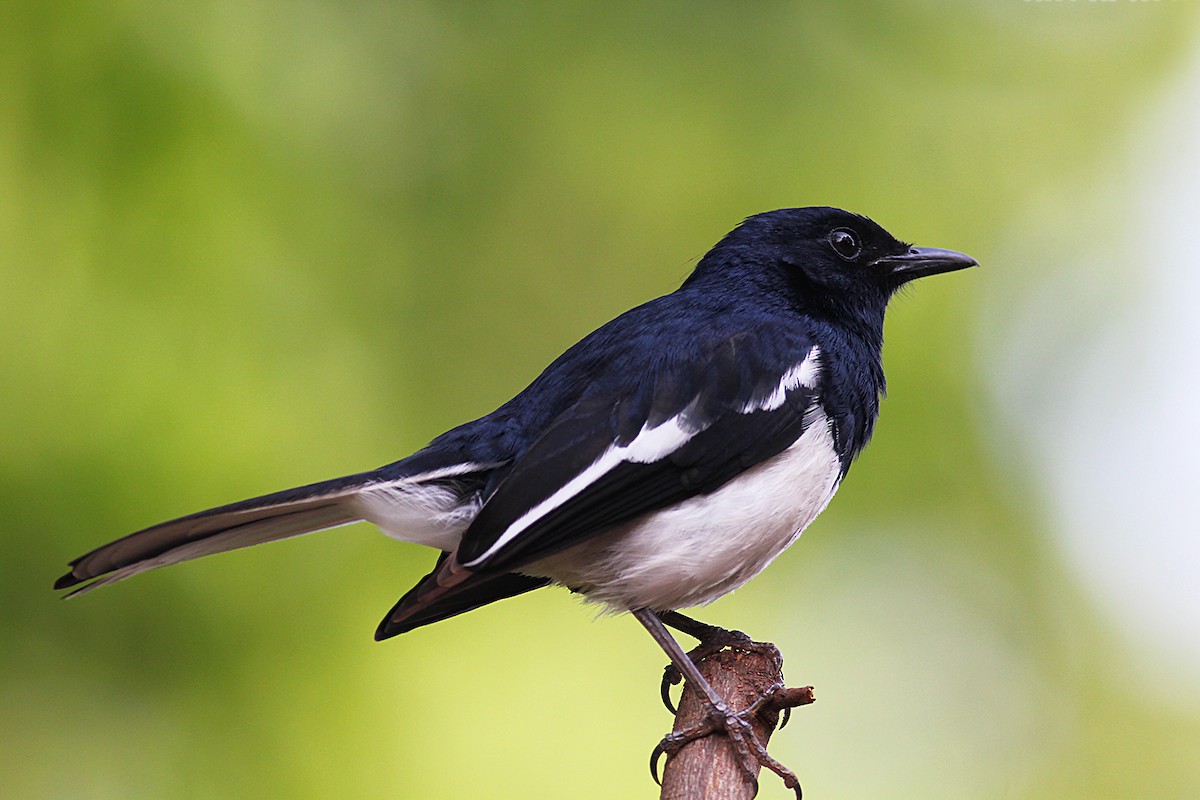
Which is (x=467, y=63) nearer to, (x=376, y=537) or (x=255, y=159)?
(x=255, y=159)

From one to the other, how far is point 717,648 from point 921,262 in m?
1.44

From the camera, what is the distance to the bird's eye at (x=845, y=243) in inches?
148

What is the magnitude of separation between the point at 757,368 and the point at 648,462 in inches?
16.6

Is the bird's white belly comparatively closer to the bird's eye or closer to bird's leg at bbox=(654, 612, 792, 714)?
bird's leg at bbox=(654, 612, 792, 714)

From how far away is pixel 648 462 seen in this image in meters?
2.95

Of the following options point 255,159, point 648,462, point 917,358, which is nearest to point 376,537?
point 255,159

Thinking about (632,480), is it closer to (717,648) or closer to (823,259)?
(717,648)

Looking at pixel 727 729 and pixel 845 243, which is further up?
pixel 845 243

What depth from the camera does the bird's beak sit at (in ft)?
12.5

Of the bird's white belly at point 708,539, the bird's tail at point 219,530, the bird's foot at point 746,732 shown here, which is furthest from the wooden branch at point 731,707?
the bird's tail at point 219,530

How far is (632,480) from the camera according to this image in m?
2.93

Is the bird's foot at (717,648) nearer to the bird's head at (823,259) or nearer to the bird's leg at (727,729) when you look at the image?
the bird's leg at (727,729)

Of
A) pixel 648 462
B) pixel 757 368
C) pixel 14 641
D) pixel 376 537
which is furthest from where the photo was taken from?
pixel 376 537

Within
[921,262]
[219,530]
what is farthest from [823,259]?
[219,530]
